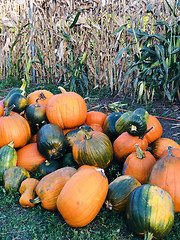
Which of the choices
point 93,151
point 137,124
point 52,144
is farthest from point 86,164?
point 137,124

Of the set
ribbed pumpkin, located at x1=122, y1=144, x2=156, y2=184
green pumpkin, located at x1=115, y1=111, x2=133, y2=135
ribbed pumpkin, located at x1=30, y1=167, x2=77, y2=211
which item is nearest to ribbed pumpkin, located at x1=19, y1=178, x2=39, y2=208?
ribbed pumpkin, located at x1=30, y1=167, x2=77, y2=211

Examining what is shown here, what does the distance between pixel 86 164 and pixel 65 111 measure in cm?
92

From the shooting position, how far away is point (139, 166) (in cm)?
252

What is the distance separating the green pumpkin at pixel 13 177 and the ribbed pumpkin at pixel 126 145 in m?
1.09

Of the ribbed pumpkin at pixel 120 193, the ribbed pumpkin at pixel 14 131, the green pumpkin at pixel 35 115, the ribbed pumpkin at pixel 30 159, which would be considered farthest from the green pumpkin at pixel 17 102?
the ribbed pumpkin at pixel 120 193

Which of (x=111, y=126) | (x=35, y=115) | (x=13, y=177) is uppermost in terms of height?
(x=35, y=115)

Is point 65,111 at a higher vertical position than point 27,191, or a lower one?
higher

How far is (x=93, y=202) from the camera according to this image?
81.0 inches

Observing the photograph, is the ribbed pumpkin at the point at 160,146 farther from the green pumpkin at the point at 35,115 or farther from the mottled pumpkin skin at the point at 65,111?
the green pumpkin at the point at 35,115

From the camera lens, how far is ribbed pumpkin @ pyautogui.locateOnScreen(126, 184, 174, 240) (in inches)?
74.2

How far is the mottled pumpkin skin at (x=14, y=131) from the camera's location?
305cm

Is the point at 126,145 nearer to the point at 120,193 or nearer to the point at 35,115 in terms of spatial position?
the point at 120,193

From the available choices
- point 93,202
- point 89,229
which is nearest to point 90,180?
point 93,202

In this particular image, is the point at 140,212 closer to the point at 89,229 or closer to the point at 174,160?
the point at 89,229
